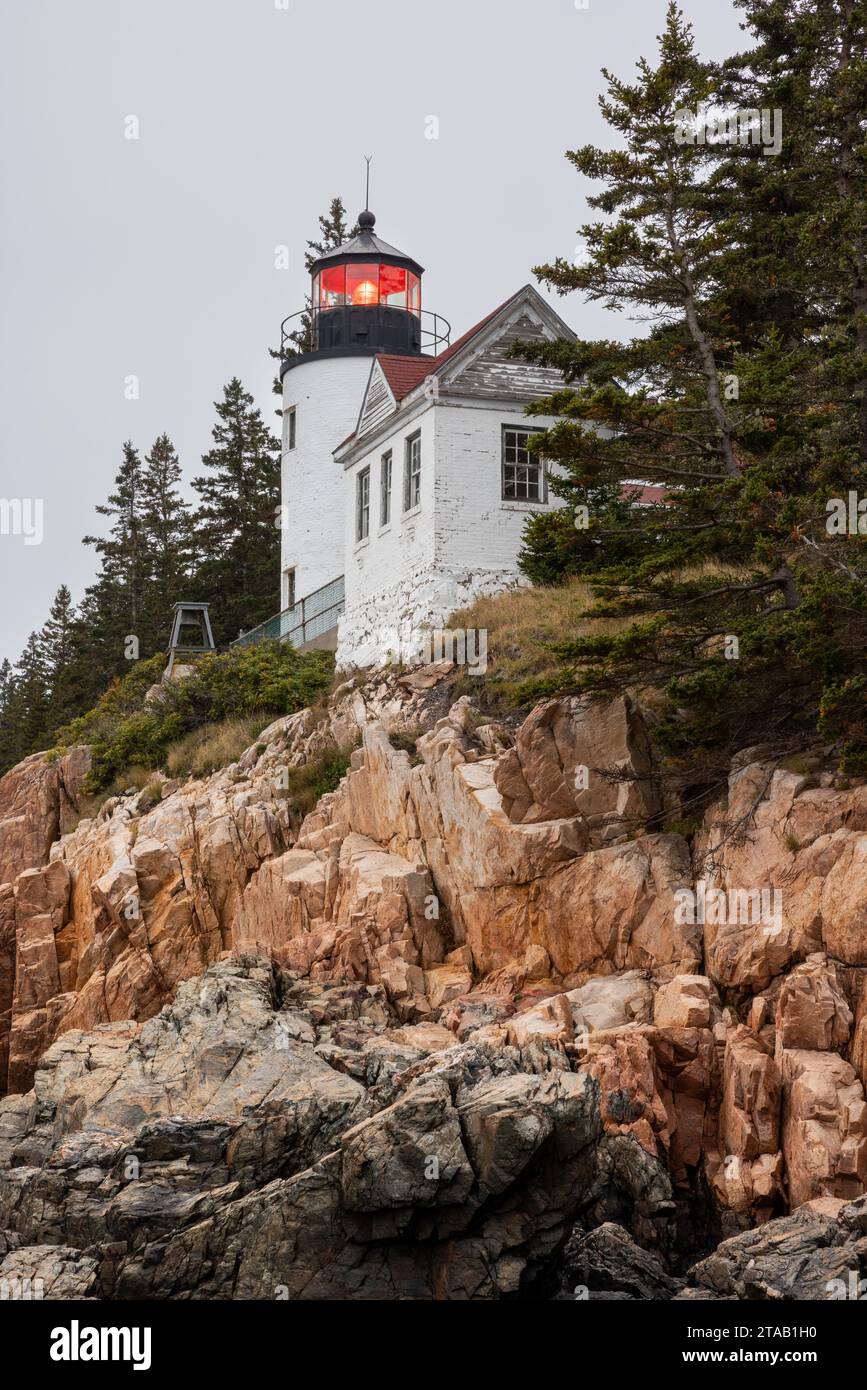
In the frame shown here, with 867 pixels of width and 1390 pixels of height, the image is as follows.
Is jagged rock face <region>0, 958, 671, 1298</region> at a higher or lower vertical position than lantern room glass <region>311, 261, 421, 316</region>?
lower

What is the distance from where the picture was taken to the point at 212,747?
3338cm

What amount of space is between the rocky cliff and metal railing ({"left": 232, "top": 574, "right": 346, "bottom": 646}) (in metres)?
8.81

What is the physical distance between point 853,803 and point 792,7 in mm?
16177

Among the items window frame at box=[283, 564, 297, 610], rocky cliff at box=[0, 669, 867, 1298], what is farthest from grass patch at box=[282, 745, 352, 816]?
window frame at box=[283, 564, 297, 610]

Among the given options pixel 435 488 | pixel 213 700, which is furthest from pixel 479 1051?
pixel 213 700

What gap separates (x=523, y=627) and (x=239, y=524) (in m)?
27.0

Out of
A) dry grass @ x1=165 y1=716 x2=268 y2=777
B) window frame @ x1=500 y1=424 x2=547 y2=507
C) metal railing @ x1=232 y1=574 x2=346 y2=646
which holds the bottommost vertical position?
dry grass @ x1=165 y1=716 x2=268 y2=777

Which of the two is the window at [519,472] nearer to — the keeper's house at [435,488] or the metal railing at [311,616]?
the keeper's house at [435,488]

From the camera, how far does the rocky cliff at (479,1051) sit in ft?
54.1

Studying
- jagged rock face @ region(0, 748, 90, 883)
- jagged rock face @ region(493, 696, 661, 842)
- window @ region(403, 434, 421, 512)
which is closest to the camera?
jagged rock face @ region(493, 696, 661, 842)

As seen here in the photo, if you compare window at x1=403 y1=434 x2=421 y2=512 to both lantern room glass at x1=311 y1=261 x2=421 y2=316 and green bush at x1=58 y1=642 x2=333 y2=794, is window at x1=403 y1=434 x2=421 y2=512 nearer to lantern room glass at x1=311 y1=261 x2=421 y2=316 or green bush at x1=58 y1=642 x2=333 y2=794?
green bush at x1=58 y1=642 x2=333 y2=794

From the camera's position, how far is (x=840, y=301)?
91.3 feet

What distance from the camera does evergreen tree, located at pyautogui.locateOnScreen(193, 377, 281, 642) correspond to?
51.3 metres
